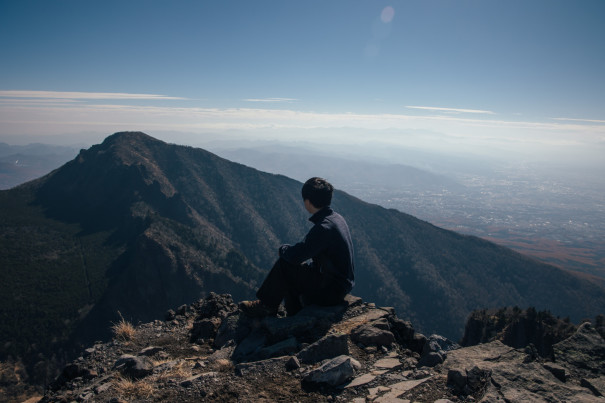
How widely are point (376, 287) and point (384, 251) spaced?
18.0 m

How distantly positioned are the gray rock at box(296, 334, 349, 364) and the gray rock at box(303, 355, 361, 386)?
0.50 metres

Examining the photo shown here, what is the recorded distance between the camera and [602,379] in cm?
496

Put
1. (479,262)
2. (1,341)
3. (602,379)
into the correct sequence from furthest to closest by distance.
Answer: (479,262) → (1,341) → (602,379)

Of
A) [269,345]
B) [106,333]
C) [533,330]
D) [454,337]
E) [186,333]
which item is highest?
[269,345]

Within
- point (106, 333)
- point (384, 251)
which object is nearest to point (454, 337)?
point (384, 251)

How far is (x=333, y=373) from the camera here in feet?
16.1

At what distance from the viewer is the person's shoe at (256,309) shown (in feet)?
23.0

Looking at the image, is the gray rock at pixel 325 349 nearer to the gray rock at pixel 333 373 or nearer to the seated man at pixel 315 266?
the gray rock at pixel 333 373

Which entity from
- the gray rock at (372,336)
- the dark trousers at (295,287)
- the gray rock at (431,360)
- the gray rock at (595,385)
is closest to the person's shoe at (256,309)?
the dark trousers at (295,287)

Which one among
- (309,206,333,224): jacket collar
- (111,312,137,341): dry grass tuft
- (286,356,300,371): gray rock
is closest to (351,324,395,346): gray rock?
(286,356,300,371): gray rock

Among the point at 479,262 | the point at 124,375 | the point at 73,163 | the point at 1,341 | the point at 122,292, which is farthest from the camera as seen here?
the point at 73,163

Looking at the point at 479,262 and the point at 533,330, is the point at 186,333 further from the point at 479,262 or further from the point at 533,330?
the point at 479,262

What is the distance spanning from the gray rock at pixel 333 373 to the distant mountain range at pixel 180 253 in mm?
67386

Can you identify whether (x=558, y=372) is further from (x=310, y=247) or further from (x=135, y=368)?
(x=135, y=368)
